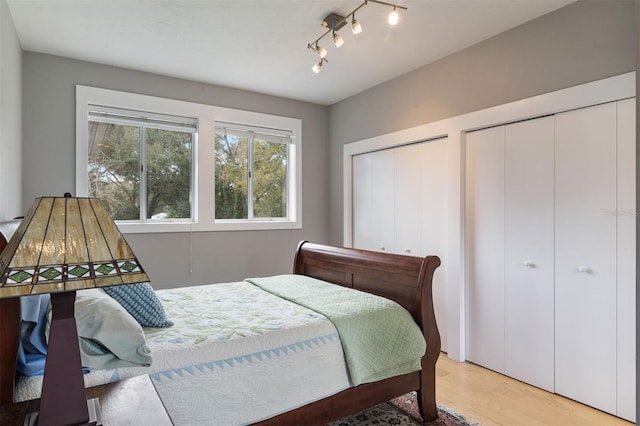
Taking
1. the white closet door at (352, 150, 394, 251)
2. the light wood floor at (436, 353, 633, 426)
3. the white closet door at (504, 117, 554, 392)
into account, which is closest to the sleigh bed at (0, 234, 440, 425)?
the light wood floor at (436, 353, 633, 426)

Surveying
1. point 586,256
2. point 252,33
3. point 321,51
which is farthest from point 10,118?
point 586,256

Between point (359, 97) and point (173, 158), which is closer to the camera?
point (173, 158)

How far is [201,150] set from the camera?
12.3 feet

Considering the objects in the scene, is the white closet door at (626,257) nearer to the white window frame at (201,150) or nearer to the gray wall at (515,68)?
the gray wall at (515,68)

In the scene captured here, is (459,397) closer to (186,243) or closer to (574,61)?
(574,61)

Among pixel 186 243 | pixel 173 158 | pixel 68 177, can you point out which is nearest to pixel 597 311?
pixel 186 243

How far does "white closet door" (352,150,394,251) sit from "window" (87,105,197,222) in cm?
183

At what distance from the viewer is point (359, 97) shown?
13.6 feet

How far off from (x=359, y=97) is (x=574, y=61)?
84.9 inches

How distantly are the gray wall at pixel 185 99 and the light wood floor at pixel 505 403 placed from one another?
2230mm

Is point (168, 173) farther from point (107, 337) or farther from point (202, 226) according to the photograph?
point (107, 337)

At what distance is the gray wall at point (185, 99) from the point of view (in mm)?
3053

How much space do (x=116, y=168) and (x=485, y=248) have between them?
11.0 feet

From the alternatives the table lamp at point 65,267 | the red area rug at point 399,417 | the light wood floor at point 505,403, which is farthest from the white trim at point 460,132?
the table lamp at point 65,267
